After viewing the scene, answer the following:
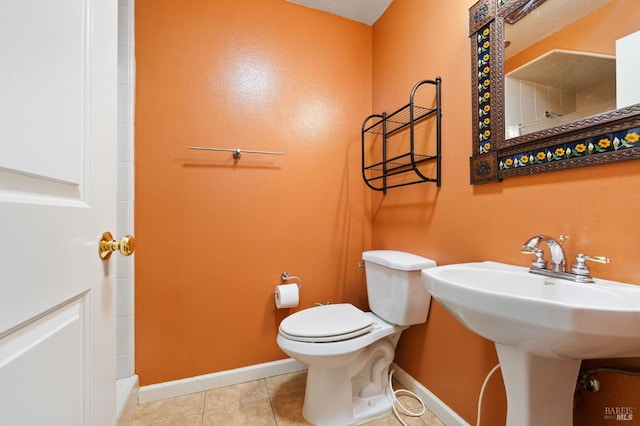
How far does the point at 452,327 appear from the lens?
1.11 metres

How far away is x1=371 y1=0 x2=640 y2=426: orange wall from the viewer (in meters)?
0.68

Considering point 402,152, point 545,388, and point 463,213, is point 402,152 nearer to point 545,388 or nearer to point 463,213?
point 463,213

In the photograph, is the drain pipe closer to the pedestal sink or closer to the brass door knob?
the pedestal sink

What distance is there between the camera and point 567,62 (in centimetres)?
78

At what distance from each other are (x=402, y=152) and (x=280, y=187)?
0.76 metres

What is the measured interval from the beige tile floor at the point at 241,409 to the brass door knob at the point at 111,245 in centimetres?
106

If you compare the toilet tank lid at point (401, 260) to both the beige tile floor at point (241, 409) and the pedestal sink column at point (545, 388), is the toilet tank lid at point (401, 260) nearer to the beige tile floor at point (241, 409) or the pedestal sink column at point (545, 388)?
the pedestal sink column at point (545, 388)

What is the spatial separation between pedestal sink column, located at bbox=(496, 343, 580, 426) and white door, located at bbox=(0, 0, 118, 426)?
97cm

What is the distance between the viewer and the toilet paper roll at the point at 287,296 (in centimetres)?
142

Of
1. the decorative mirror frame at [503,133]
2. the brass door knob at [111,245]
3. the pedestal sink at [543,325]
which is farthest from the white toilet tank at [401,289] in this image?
the brass door knob at [111,245]

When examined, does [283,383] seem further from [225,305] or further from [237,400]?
[225,305]

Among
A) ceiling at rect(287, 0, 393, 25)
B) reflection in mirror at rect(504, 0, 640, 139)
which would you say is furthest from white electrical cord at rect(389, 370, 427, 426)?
ceiling at rect(287, 0, 393, 25)

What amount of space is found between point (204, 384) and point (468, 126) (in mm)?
1845

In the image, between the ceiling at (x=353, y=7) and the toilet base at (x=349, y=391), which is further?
the ceiling at (x=353, y=7)
